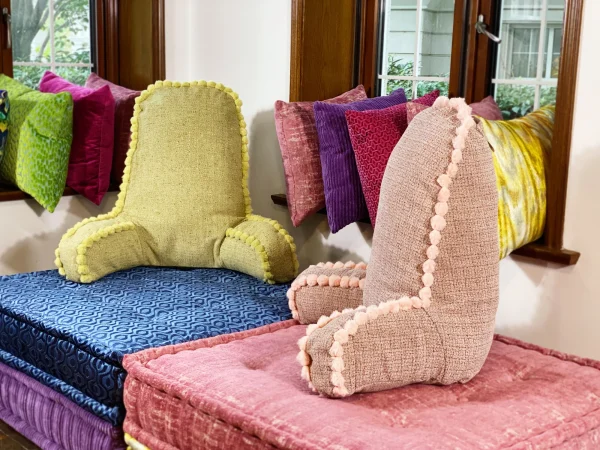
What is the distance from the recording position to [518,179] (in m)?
1.93

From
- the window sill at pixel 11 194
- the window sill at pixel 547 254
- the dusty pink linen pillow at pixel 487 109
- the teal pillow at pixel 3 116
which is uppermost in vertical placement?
the dusty pink linen pillow at pixel 487 109

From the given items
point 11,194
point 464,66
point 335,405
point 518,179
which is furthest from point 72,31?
point 335,405

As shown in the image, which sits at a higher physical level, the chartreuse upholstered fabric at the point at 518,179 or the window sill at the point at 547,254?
the chartreuse upholstered fabric at the point at 518,179

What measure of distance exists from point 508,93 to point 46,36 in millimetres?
1804

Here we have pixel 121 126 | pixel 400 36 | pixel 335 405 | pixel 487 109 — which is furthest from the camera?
pixel 121 126

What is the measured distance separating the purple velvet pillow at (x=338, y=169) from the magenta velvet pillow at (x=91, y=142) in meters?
0.89

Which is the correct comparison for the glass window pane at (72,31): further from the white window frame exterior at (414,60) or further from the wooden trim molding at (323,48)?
the white window frame exterior at (414,60)

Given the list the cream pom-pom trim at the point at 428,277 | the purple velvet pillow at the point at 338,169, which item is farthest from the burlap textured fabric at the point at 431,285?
the purple velvet pillow at the point at 338,169

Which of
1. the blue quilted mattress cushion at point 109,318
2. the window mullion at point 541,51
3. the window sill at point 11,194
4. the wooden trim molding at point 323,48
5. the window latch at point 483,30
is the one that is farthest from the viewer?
the window sill at point 11,194

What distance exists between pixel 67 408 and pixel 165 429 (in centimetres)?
42

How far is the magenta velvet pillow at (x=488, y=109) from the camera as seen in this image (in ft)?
7.50

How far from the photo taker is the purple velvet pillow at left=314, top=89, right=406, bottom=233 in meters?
2.36

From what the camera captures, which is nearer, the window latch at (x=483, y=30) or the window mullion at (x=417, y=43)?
the window latch at (x=483, y=30)

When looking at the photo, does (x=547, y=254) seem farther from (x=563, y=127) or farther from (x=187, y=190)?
(x=187, y=190)
